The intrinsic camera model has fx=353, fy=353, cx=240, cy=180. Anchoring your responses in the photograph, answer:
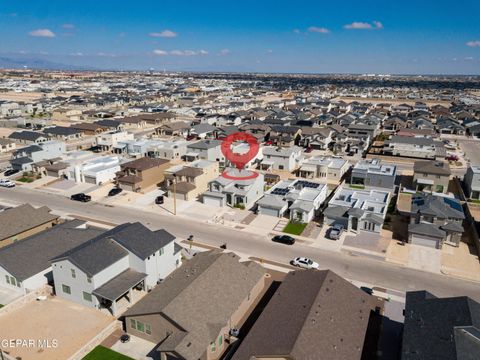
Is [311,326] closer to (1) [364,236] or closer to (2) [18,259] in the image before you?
(1) [364,236]

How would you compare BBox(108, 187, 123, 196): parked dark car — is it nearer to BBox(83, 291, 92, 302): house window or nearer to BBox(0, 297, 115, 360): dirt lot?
BBox(0, 297, 115, 360): dirt lot

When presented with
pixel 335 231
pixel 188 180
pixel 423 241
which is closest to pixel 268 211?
pixel 335 231

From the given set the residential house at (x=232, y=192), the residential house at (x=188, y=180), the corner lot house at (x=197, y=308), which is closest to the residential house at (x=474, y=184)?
the residential house at (x=232, y=192)

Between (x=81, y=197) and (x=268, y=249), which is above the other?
(x=81, y=197)

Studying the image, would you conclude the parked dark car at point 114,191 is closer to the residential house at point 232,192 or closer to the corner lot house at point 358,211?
the residential house at point 232,192

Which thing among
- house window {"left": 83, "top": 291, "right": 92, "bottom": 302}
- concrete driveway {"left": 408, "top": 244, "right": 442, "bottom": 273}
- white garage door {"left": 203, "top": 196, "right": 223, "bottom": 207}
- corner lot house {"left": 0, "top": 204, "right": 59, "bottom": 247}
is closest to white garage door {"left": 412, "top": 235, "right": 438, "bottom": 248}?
concrete driveway {"left": 408, "top": 244, "right": 442, "bottom": 273}

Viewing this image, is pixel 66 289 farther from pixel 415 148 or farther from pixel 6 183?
pixel 415 148
